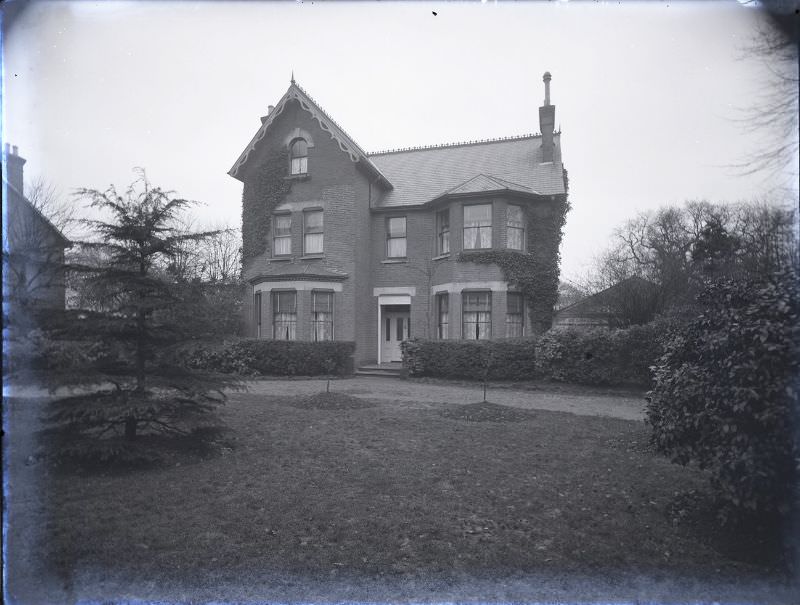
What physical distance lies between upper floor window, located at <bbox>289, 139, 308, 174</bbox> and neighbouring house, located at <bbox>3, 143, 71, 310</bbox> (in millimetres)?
15145

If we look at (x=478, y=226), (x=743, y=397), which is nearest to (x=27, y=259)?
(x=743, y=397)

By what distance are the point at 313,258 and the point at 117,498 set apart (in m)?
16.0

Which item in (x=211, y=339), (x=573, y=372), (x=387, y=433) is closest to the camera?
(x=211, y=339)

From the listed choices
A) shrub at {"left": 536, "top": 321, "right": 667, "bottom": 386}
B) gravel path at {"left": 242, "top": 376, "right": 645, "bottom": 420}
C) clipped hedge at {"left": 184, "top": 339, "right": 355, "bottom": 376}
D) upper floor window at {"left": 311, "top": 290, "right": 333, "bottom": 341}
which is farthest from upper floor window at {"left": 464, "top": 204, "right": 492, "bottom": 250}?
clipped hedge at {"left": 184, "top": 339, "right": 355, "bottom": 376}

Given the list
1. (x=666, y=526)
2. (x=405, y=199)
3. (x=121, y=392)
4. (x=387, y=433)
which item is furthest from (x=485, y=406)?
(x=405, y=199)

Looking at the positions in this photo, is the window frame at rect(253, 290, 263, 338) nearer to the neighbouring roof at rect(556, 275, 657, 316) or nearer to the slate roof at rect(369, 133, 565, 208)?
the slate roof at rect(369, 133, 565, 208)

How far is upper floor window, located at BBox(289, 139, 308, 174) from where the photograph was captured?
2108 cm

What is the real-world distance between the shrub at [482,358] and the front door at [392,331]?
459 centimetres

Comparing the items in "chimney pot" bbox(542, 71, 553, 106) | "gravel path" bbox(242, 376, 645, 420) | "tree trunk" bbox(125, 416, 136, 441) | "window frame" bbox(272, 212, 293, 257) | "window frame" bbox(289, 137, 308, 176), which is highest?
"chimney pot" bbox(542, 71, 553, 106)

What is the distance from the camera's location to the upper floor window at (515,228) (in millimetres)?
19656

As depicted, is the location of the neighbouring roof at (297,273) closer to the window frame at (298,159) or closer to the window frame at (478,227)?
the window frame at (298,159)

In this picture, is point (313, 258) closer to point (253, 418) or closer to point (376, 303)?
point (376, 303)

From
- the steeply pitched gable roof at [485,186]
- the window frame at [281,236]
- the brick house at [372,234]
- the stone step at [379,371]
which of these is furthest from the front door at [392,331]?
the steeply pitched gable roof at [485,186]

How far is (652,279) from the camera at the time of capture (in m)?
23.1
